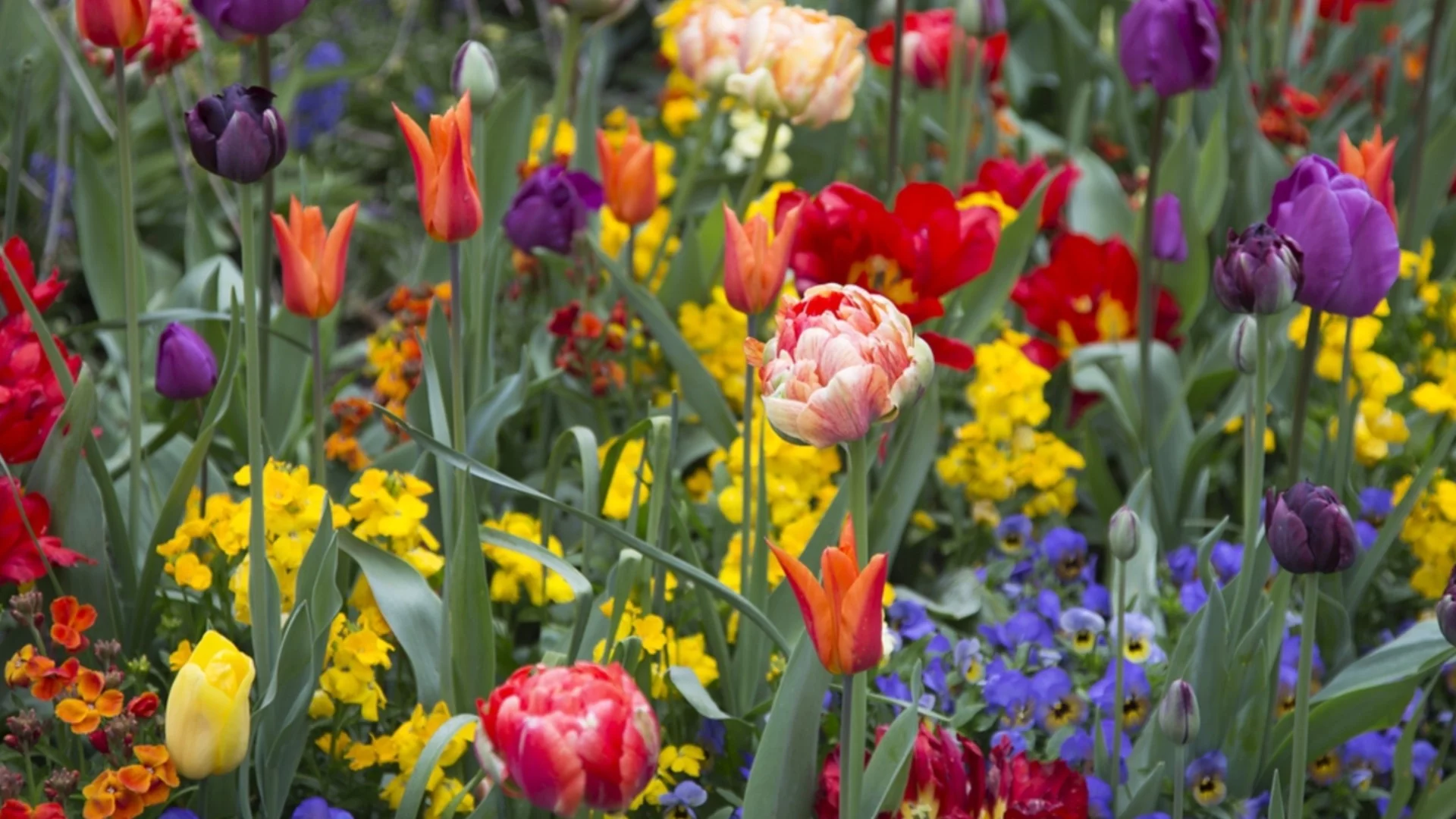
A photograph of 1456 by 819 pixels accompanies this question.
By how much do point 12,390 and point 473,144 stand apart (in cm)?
59

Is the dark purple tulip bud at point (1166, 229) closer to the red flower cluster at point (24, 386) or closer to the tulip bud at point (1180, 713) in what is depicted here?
the tulip bud at point (1180, 713)

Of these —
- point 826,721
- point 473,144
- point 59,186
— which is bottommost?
point 826,721

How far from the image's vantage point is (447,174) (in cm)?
106

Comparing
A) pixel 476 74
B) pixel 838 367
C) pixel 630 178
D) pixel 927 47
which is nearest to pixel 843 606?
pixel 838 367

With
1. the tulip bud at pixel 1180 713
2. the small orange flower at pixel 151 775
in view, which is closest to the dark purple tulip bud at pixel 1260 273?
the tulip bud at pixel 1180 713

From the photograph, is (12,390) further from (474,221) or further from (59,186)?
(59,186)

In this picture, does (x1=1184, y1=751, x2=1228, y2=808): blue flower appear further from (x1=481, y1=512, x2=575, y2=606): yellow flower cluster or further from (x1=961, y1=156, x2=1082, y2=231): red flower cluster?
(x1=961, y1=156, x2=1082, y2=231): red flower cluster

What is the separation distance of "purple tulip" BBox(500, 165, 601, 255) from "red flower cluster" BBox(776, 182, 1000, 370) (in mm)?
342

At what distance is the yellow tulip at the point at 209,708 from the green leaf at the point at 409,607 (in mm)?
239

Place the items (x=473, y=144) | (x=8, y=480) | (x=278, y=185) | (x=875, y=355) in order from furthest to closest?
(x=278, y=185), (x=473, y=144), (x=8, y=480), (x=875, y=355)

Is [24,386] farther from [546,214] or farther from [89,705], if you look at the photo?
[546,214]

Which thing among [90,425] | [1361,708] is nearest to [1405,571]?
[1361,708]

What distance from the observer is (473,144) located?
1636mm

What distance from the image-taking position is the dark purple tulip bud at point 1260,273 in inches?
43.0
